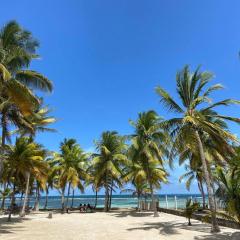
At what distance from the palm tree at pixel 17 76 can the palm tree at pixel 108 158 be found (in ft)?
53.1

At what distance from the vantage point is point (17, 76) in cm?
1534

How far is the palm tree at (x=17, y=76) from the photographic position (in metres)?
13.8

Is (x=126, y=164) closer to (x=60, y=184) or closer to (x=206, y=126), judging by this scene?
(x=60, y=184)

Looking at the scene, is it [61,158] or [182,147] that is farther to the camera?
[61,158]

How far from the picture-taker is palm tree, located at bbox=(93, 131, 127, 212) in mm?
31516

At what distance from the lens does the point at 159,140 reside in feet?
81.6

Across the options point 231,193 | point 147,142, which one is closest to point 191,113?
point 231,193

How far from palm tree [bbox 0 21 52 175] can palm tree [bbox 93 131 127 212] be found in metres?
16.2

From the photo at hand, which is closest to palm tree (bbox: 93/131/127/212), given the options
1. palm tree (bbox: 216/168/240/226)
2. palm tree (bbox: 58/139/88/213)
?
palm tree (bbox: 58/139/88/213)

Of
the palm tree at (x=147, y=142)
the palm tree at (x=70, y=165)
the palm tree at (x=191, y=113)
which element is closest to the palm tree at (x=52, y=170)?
the palm tree at (x=70, y=165)

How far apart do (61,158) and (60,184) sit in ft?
9.54

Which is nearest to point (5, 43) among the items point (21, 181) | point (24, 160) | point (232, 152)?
point (24, 160)

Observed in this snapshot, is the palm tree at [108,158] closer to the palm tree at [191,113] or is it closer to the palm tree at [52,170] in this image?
the palm tree at [52,170]

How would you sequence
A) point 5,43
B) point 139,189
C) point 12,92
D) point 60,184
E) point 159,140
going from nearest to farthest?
point 12,92 → point 5,43 → point 159,140 → point 60,184 → point 139,189
